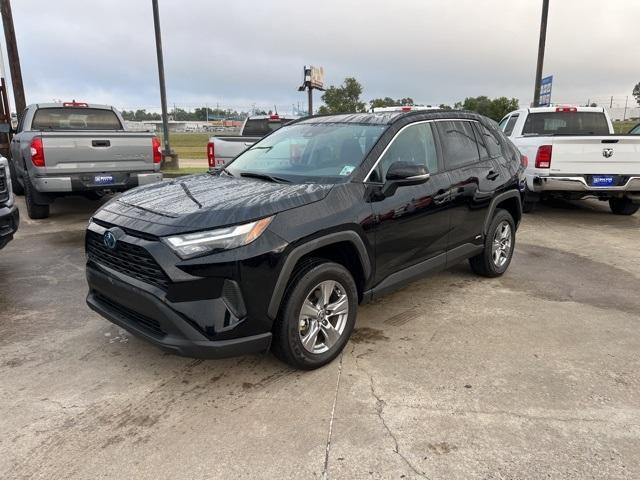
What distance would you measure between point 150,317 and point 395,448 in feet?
5.23

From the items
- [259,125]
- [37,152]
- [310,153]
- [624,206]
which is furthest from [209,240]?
[624,206]

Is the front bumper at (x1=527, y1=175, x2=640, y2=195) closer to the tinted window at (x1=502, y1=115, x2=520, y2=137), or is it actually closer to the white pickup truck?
the white pickup truck

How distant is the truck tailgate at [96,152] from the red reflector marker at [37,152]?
0.17ft

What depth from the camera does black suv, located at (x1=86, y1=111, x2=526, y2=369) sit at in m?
2.82

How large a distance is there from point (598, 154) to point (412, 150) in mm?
5224

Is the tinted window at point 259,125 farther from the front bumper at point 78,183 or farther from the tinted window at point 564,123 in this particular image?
the tinted window at point 564,123

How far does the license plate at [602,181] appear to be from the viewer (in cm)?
780

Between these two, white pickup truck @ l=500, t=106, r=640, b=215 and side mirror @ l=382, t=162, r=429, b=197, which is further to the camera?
white pickup truck @ l=500, t=106, r=640, b=215

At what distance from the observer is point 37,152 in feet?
23.7

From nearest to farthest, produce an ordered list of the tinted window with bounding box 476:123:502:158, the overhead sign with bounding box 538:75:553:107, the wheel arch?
the wheel arch < the tinted window with bounding box 476:123:502:158 < the overhead sign with bounding box 538:75:553:107

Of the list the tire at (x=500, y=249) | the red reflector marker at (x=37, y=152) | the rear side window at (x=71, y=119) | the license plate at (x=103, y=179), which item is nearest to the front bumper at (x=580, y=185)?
the tire at (x=500, y=249)

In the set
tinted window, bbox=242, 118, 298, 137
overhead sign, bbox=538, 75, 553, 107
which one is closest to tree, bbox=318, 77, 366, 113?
overhead sign, bbox=538, 75, 553, 107

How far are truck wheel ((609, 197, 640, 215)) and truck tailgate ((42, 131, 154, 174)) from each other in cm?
835

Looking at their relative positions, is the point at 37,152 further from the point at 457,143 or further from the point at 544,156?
the point at 544,156
